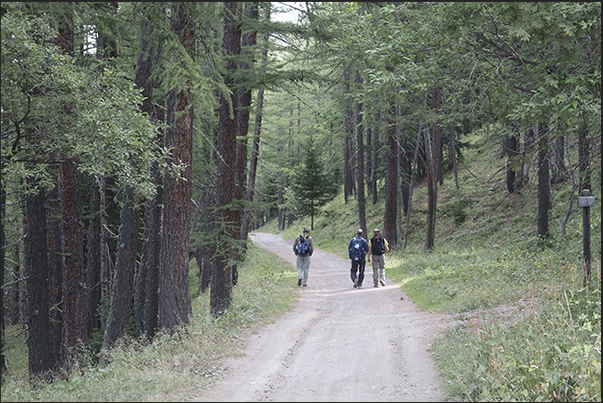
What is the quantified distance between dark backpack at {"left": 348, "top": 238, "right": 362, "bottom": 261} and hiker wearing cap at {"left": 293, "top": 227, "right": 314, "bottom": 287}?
134 cm

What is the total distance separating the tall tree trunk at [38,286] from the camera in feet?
36.7

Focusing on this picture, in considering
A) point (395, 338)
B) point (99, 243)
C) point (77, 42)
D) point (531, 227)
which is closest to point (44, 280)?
point (99, 243)

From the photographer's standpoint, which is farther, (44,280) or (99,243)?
(99,243)

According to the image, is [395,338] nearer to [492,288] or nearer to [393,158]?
[492,288]

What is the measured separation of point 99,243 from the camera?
51.6ft

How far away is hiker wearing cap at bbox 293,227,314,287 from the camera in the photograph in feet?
48.9

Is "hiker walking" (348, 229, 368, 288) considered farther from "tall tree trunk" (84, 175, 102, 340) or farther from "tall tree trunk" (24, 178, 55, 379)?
"tall tree trunk" (24, 178, 55, 379)

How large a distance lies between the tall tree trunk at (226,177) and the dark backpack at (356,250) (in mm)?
4862

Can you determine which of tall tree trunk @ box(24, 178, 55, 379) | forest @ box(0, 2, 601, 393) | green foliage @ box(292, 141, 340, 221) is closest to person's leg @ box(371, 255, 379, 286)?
forest @ box(0, 2, 601, 393)

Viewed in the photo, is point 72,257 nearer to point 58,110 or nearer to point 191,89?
point 58,110

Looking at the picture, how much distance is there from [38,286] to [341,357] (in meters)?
8.33

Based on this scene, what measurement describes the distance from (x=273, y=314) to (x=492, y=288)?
18.3 ft

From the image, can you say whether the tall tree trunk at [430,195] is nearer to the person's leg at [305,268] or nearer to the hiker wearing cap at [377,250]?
the hiker wearing cap at [377,250]

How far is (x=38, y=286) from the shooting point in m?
11.4
